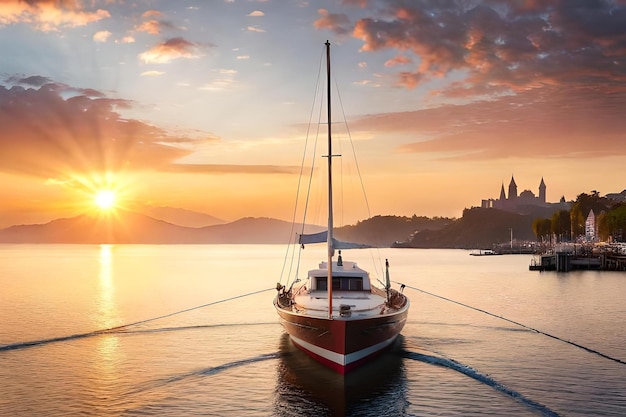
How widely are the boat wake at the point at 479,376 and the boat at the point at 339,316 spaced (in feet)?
8.05

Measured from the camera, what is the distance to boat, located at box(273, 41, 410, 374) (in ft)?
91.4

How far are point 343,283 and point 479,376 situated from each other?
10.1 metres

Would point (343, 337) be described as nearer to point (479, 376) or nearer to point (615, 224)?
point (479, 376)

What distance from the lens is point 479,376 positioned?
29.9m

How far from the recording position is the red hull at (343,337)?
27625 mm

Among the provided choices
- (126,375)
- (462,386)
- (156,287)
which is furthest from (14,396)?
(156,287)

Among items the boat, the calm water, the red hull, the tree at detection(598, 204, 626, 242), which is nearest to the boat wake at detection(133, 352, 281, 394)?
the calm water

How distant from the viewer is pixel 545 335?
1677 inches

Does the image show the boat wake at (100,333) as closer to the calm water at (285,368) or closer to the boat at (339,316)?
the calm water at (285,368)

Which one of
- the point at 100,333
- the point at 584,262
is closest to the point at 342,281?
the point at 100,333

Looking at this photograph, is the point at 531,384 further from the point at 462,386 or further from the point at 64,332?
the point at 64,332

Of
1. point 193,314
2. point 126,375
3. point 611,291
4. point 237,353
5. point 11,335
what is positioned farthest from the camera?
point 611,291

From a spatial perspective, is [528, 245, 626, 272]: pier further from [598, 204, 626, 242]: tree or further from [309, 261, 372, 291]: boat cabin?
[309, 261, 372, 291]: boat cabin

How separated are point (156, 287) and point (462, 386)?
231ft
